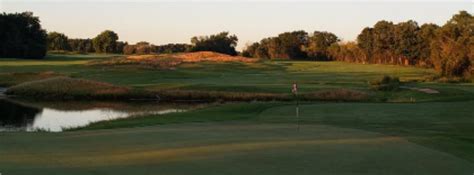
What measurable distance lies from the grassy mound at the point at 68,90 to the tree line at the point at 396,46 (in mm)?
49105

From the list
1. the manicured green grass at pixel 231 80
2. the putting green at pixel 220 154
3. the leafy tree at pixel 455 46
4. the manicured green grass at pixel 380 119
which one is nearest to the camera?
the putting green at pixel 220 154

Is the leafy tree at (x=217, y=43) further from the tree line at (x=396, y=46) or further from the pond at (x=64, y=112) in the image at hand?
the pond at (x=64, y=112)

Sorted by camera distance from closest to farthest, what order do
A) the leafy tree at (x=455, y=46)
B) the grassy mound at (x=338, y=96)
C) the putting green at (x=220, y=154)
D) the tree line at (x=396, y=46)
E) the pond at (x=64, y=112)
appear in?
the putting green at (x=220, y=154), the pond at (x=64, y=112), the grassy mound at (x=338, y=96), the leafy tree at (x=455, y=46), the tree line at (x=396, y=46)

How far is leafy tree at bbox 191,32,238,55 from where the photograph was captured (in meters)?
166

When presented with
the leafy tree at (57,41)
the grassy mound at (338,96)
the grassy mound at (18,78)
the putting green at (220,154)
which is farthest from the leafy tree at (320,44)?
the putting green at (220,154)

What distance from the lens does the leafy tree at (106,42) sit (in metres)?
183

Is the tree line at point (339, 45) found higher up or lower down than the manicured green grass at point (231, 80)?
higher up

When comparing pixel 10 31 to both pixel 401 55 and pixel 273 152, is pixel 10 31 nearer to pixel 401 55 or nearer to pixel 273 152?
pixel 401 55

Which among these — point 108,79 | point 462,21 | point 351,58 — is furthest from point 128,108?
point 351,58

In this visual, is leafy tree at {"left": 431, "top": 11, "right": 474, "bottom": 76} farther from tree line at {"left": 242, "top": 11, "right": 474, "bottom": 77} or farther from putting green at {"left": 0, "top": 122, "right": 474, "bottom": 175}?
putting green at {"left": 0, "top": 122, "right": 474, "bottom": 175}

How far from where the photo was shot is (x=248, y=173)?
1065cm

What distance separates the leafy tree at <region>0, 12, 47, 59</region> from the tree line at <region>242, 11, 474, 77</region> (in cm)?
7592

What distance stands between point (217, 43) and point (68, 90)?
118m

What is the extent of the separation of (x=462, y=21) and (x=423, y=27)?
31380mm
